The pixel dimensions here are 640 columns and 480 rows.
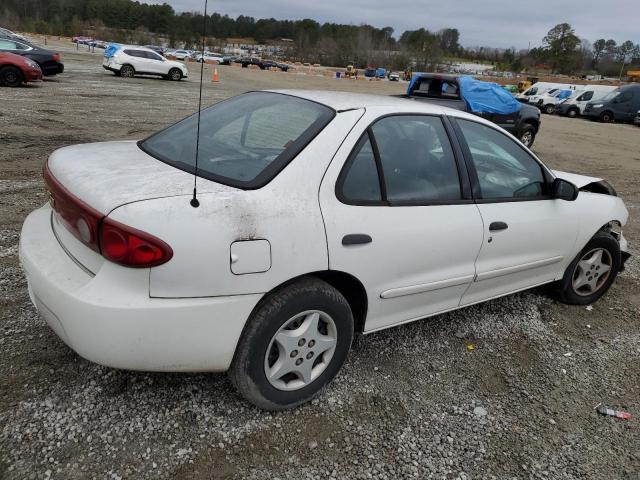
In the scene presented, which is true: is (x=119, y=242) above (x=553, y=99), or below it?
below

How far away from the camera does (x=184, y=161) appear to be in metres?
2.66

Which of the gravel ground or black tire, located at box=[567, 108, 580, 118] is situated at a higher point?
black tire, located at box=[567, 108, 580, 118]

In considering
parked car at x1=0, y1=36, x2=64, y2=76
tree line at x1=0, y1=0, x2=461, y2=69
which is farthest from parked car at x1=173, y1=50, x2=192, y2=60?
parked car at x1=0, y1=36, x2=64, y2=76

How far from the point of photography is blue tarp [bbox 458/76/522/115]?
1110cm

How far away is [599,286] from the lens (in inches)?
168

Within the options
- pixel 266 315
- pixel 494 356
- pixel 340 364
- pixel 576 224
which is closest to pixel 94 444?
pixel 266 315

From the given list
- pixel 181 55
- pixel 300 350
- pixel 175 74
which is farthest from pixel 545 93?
pixel 181 55

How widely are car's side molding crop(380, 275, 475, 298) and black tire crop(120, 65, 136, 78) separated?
83.8 feet

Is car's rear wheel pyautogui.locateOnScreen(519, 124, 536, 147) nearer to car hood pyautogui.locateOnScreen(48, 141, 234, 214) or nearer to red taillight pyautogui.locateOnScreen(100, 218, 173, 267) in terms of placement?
car hood pyautogui.locateOnScreen(48, 141, 234, 214)

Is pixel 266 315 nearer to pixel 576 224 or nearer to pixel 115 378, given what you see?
pixel 115 378

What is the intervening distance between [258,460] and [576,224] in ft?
9.26

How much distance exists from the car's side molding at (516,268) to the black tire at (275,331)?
41.6 inches

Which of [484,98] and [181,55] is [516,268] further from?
[181,55]

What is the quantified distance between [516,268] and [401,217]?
1185 mm
